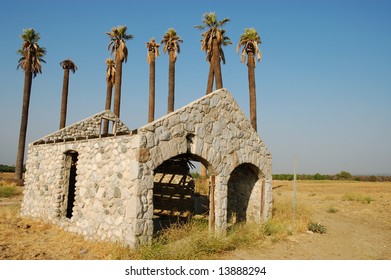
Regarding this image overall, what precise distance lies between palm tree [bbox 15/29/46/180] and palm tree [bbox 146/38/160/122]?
10.6m

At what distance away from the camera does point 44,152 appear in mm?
11984

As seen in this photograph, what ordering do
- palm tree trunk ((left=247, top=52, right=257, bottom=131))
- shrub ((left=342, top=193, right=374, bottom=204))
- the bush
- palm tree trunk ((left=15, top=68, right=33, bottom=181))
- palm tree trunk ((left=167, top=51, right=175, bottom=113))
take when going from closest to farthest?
palm tree trunk ((left=247, top=52, right=257, bottom=131)) < shrub ((left=342, top=193, right=374, bottom=204)) < palm tree trunk ((left=167, top=51, right=175, bottom=113)) < palm tree trunk ((left=15, top=68, right=33, bottom=181)) < the bush

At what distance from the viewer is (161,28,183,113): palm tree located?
23062 mm

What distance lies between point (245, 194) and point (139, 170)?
578cm

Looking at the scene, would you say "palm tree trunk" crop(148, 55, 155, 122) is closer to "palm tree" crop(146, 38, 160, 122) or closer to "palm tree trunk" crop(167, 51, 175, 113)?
"palm tree" crop(146, 38, 160, 122)

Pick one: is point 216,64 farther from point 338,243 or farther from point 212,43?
point 338,243

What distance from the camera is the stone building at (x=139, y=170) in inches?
296

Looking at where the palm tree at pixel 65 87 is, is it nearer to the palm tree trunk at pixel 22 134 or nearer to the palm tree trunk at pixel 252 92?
the palm tree trunk at pixel 22 134

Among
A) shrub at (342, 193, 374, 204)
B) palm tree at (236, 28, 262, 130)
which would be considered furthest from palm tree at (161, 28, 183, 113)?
shrub at (342, 193, 374, 204)

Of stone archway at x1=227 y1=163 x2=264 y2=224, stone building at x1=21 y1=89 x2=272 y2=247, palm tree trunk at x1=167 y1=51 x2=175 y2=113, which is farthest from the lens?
palm tree trunk at x1=167 y1=51 x2=175 y2=113

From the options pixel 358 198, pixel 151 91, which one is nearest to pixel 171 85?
pixel 151 91

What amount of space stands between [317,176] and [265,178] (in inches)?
1998

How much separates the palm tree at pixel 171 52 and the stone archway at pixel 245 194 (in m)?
11.9
